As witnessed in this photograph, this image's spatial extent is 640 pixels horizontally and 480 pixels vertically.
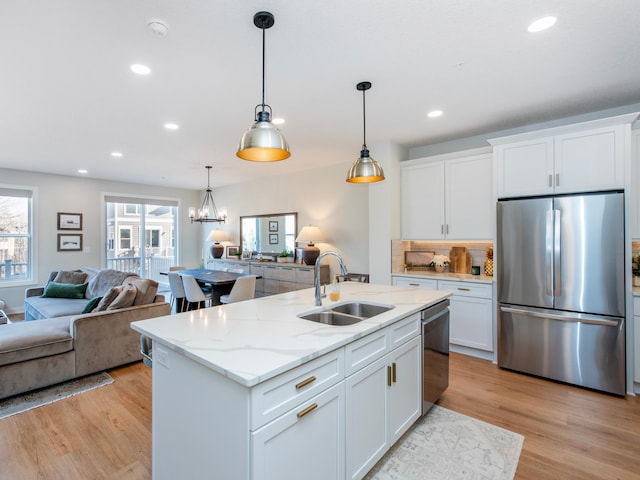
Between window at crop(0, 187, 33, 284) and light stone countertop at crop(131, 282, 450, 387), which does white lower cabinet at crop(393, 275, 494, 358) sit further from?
window at crop(0, 187, 33, 284)

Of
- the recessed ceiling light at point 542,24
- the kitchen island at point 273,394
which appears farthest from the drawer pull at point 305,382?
the recessed ceiling light at point 542,24

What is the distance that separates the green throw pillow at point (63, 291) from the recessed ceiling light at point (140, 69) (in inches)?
157

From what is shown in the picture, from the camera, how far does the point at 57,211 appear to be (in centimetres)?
629

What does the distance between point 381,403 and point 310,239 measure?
A: 3674 mm

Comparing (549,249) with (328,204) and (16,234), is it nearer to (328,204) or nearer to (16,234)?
(328,204)

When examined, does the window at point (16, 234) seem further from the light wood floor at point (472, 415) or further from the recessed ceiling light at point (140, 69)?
the recessed ceiling light at point (140, 69)

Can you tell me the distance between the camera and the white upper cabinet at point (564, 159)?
2896 millimetres

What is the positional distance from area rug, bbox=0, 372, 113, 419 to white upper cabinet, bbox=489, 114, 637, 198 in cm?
459

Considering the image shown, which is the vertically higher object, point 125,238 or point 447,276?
point 125,238

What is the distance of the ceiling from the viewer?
184 centimetres

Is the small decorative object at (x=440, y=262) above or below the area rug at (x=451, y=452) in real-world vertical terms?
above

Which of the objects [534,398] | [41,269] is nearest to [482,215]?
[534,398]

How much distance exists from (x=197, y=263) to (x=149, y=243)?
1278 mm

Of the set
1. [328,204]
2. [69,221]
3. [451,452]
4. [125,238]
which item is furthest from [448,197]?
[69,221]
